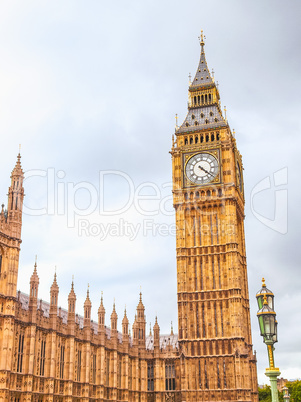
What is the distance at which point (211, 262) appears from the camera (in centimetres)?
8069

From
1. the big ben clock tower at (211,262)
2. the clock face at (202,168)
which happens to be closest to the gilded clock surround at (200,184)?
the big ben clock tower at (211,262)

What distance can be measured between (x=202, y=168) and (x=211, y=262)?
50.5 ft

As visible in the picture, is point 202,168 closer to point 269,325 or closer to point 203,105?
point 203,105

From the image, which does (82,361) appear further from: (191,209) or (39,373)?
(191,209)

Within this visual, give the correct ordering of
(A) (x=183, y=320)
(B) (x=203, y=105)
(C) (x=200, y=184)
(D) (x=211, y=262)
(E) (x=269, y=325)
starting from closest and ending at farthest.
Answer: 1. (E) (x=269, y=325)
2. (A) (x=183, y=320)
3. (D) (x=211, y=262)
4. (C) (x=200, y=184)
5. (B) (x=203, y=105)

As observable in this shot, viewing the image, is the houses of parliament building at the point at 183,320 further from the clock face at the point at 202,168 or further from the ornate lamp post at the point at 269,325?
the ornate lamp post at the point at 269,325

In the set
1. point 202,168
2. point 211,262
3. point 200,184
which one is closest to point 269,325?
point 211,262

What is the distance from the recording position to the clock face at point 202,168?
279 feet

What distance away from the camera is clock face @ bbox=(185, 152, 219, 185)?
85.1 m

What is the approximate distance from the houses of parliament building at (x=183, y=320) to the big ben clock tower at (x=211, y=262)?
0.15m

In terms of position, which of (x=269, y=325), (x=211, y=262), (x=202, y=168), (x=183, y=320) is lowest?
(x=269, y=325)

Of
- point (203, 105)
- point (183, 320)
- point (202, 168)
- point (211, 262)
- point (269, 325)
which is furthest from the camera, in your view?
point (203, 105)

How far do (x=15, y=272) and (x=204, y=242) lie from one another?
3665 cm

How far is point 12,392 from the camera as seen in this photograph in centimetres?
5028
